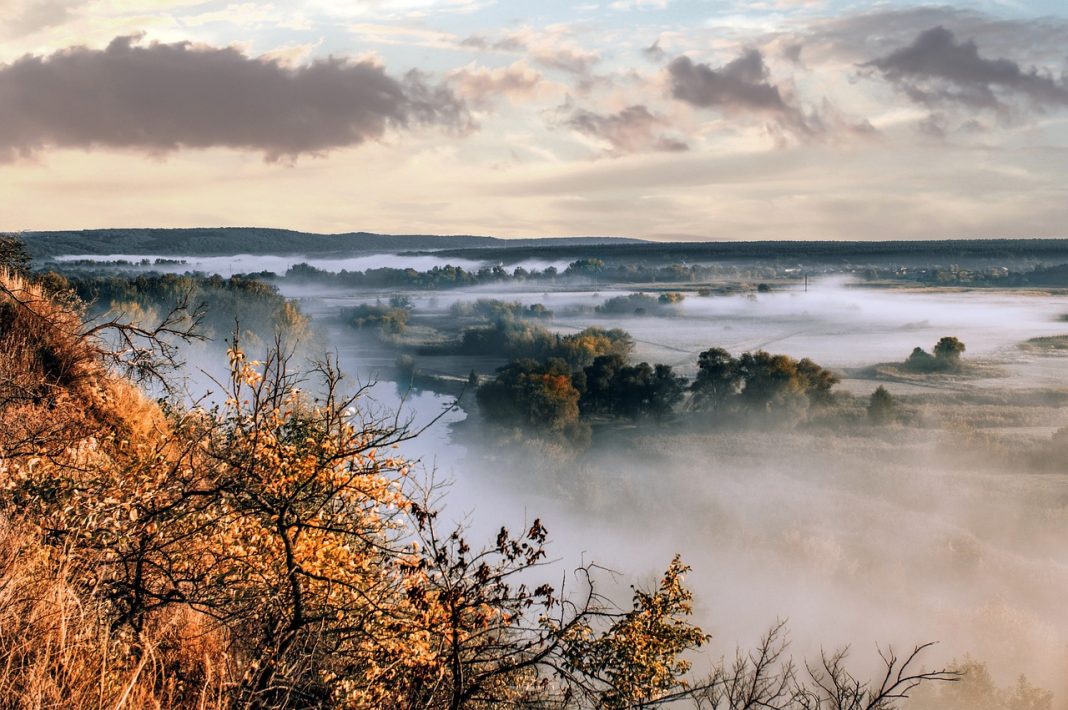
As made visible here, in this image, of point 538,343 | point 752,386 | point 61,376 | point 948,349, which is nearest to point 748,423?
point 752,386

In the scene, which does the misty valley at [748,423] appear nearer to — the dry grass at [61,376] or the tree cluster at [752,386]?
the tree cluster at [752,386]

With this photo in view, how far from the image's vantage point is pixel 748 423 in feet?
289

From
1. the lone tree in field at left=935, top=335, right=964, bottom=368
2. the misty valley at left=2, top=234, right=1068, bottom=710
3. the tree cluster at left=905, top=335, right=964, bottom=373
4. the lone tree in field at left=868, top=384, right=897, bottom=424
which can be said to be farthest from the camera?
the lone tree in field at left=935, top=335, right=964, bottom=368

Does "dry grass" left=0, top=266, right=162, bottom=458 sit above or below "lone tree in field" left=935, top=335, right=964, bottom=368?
above

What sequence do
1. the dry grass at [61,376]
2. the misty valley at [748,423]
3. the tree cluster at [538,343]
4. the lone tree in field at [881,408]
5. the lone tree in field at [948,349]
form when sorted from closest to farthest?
the dry grass at [61,376]
the misty valley at [748,423]
the lone tree in field at [881,408]
the tree cluster at [538,343]
the lone tree in field at [948,349]

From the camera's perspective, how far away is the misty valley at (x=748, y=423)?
151ft

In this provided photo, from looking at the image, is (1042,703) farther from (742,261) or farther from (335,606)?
(742,261)

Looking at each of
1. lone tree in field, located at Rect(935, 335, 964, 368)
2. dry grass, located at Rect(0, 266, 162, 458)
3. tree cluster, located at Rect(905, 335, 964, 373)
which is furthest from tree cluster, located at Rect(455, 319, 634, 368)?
dry grass, located at Rect(0, 266, 162, 458)

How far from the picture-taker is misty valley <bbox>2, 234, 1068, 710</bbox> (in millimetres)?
45906

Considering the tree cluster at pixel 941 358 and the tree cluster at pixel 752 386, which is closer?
the tree cluster at pixel 752 386

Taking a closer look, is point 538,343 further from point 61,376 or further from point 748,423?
point 61,376

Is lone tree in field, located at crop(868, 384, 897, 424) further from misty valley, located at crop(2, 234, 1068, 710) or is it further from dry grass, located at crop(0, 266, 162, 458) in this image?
dry grass, located at crop(0, 266, 162, 458)

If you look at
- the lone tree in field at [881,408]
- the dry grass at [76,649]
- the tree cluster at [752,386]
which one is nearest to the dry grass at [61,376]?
the dry grass at [76,649]

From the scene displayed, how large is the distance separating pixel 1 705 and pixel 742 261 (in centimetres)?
17140
